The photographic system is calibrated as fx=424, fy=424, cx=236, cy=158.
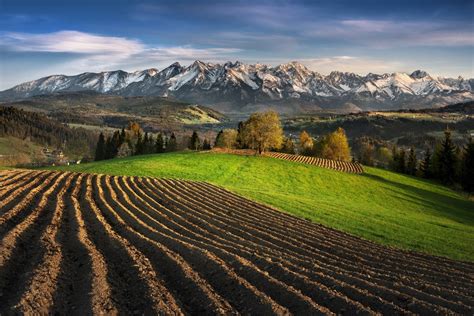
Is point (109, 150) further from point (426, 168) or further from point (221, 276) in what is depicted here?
point (221, 276)

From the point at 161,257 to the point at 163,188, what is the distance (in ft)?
72.7

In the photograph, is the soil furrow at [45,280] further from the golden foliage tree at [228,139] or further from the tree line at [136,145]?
the tree line at [136,145]

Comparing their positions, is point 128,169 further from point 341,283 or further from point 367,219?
point 341,283

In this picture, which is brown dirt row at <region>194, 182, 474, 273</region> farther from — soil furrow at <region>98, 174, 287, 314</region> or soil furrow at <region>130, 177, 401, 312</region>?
soil furrow at <region>98, 174, 287, 314</region>

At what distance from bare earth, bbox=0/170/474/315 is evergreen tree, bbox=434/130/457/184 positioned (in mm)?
65329

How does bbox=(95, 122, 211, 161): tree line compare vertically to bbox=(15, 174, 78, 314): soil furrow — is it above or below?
below

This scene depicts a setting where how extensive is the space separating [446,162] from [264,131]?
36.6m

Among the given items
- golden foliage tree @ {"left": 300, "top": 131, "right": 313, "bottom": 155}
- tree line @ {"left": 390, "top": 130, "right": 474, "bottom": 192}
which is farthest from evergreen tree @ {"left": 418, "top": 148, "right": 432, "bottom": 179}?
golden foliage tree @ {"left": 300, "top": 131, "right": 313, "bottom": 155}

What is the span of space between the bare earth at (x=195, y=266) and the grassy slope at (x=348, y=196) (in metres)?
5.62

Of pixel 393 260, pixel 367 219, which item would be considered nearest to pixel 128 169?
pixel 367 219

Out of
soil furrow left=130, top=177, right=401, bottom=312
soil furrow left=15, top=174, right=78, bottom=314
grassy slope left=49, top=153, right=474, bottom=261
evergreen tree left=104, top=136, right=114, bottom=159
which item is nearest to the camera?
soil furrow left=15, top=174, right=78, bottom=314

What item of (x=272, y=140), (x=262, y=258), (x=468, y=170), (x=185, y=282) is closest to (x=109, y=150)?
(x=272, y=140)

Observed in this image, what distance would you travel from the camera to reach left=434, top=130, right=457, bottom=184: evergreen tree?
8288cm

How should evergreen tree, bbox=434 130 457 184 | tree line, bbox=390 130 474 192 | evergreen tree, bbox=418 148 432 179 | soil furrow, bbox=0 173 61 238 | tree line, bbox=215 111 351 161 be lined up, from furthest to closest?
evergreen tree, bbox=418 148 432 179
evergreen tree, bbox=434 130 457 184
tree line, bbox=215 111 351 161
tree line, bbox=390 130 474 192
soil furrow, bbox=0 173 61 238
